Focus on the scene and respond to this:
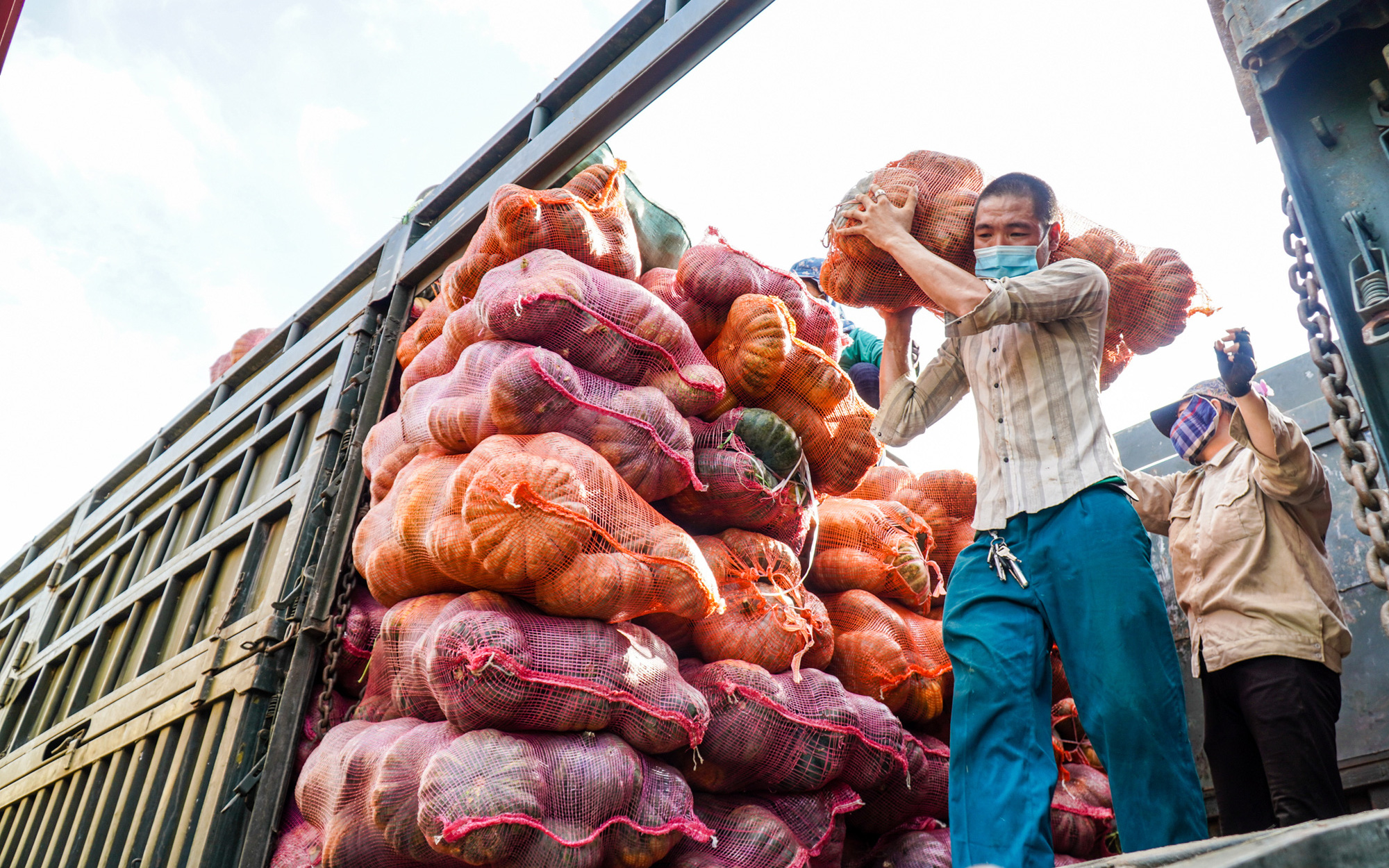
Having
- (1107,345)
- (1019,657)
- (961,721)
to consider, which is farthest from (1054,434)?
(1107,345)

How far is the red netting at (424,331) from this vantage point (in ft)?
12.5

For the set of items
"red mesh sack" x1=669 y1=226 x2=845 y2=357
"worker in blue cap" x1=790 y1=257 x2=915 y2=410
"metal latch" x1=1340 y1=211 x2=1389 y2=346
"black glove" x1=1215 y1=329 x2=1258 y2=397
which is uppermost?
"worker in blue cap" x1=790 y1=257 x2=915 y2=410

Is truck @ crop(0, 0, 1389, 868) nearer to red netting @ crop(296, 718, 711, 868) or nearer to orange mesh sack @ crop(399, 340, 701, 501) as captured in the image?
red netting @ crop(296, 718, 711, 868)

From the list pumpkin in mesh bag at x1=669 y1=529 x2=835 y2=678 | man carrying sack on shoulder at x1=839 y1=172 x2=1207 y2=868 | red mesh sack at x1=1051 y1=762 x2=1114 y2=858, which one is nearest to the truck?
man carrying sack on shoulder at x1=839 y1=172 x2=1207 y2=868

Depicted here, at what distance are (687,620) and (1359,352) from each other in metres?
1.88

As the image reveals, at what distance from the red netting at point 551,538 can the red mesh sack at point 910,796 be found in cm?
78

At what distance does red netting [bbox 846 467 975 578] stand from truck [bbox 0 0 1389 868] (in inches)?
36.0

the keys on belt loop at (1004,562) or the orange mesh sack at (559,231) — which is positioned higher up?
the orange mesh sack at (559,231)

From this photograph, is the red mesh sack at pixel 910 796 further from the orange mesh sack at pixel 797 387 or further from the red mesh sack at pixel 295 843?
the red mesh sack at pixel 295 843

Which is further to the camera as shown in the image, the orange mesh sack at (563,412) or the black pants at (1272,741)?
the orange mesh sack at (563,412)

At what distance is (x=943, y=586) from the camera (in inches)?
146

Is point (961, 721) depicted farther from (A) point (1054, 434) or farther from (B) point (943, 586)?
(B) point (943, 586)

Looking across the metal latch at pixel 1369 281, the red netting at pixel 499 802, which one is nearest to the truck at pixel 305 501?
the metal latch at pixel 1369 281

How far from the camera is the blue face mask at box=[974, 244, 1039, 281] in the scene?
2266mm
